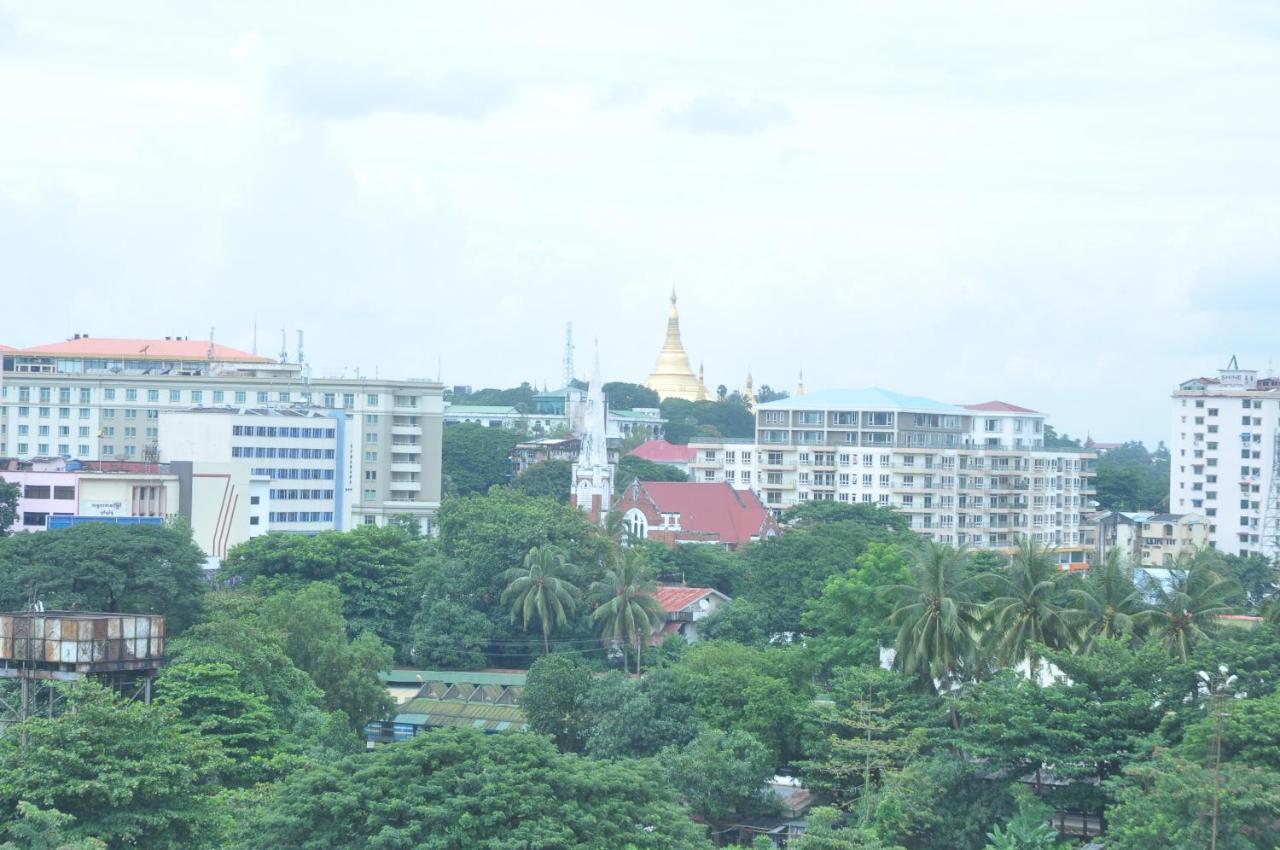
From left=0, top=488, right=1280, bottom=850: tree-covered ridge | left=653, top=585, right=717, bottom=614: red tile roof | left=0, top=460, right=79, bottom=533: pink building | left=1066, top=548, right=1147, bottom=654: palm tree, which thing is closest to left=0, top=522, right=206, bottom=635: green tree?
left=0, top=488, right=1280, bottom=850: tree-covered ridge

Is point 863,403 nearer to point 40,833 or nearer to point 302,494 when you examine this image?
point 302,494

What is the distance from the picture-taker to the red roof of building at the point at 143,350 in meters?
101

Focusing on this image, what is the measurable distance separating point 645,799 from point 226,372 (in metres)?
72.2

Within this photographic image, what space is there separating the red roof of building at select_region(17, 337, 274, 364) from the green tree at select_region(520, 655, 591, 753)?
195ft

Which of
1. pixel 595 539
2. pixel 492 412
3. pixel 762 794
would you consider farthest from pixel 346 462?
pixel 492 412

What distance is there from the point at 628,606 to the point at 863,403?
41.6 m

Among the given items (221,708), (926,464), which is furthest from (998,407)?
(221,708)

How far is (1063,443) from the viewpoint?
159 metres

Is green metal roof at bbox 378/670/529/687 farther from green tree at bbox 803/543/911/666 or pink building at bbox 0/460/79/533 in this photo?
pink building at bbox 0/460/79/533

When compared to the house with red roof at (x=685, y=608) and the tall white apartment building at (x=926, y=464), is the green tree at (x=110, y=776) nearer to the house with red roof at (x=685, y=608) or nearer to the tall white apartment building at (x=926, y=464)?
the house with red roof at (x=685, y=608)

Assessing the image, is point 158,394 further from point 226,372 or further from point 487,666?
point 487,666

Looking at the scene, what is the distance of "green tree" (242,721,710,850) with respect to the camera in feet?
88.9

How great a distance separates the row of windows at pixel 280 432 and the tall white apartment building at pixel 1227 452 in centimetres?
4888

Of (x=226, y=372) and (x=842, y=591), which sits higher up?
(x=226, y=372)
